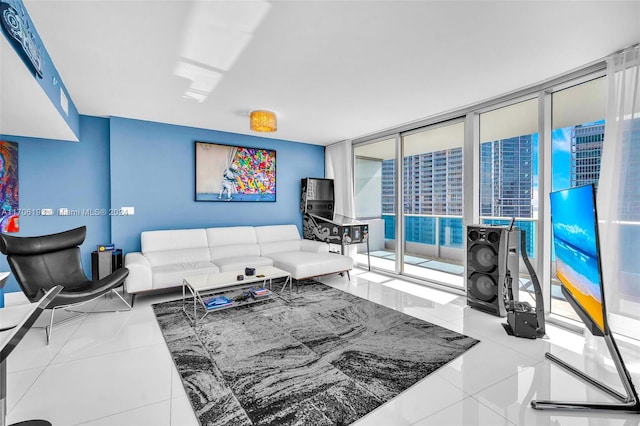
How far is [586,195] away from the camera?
154 centimetres

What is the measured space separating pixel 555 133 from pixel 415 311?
2506 mm

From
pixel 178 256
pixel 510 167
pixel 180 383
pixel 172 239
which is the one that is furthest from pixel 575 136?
pixel 172 239

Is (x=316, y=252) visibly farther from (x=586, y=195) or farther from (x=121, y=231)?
(x=586, y=195)

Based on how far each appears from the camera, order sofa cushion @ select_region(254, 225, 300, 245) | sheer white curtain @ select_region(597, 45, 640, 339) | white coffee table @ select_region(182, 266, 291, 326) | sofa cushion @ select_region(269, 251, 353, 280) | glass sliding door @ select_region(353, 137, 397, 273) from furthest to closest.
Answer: glass sliding door @ select_region(353, 137, 397, 273)
sofa cushion @ select_region(254, 225, 300, 245)
sofa cushion @ select_region(269, 251, 353, 280)
white coffee table @ select_region(182, 266, 291, 326)
sheer white curtain @ select_region(597, 45, 640, 339)

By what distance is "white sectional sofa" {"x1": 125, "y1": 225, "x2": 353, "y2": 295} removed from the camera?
12.0 ft

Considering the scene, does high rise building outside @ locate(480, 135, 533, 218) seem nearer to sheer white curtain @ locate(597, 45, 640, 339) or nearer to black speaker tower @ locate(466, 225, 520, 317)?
black speaker tower @ locate(466, 225, 520, 317)

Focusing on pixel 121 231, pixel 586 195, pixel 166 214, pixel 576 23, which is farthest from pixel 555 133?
pixel 121 231

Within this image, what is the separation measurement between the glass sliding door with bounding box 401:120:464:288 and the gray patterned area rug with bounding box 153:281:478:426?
2.03 metres

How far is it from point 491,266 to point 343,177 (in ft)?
10.9

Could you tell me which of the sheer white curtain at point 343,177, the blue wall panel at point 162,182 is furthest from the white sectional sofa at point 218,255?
the sheer white curtain at point 343,177

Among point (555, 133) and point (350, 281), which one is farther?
point (350, 281)

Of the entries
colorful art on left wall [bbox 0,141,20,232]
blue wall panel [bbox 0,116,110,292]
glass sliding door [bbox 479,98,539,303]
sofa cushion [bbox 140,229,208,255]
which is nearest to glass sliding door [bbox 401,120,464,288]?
glass sliding door [bbox 479,98,539,303]

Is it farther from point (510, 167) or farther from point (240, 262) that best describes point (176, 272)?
point (510, 167)

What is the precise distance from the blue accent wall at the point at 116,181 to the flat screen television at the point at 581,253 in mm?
4634
